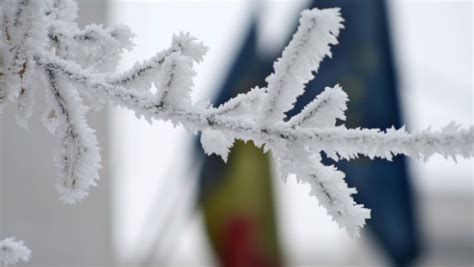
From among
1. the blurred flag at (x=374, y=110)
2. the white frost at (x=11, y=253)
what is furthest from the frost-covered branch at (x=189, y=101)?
the blurred flag at (x=374, y=110)

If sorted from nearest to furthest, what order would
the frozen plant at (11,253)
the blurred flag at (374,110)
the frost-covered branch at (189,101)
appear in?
the frost-covered branch at (189,101), the frozen plant at (11,253), the blurred flag at (374,110)

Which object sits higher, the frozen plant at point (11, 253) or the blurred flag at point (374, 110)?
the blurred flag at point (374, 110)

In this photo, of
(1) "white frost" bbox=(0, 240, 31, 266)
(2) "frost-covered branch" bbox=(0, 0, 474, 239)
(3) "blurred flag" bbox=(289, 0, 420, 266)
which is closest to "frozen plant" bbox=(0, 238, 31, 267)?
(1) "white frost" bbox=(0, 240, 31, 266)

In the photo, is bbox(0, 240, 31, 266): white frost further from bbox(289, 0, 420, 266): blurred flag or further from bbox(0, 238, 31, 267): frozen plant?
bbox(289, 0, 420, 266): blurred flag

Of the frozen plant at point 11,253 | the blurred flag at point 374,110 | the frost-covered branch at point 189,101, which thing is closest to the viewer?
the frost-covered branch at point 189,101

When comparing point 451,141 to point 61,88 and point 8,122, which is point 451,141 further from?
point 8,122

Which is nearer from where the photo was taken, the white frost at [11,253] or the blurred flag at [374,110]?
the white frost at [11,253]

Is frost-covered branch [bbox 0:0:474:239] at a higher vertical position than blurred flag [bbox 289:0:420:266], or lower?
lower

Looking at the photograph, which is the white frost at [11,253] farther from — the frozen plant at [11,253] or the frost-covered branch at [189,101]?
the frost-covered branch at [189,101]
